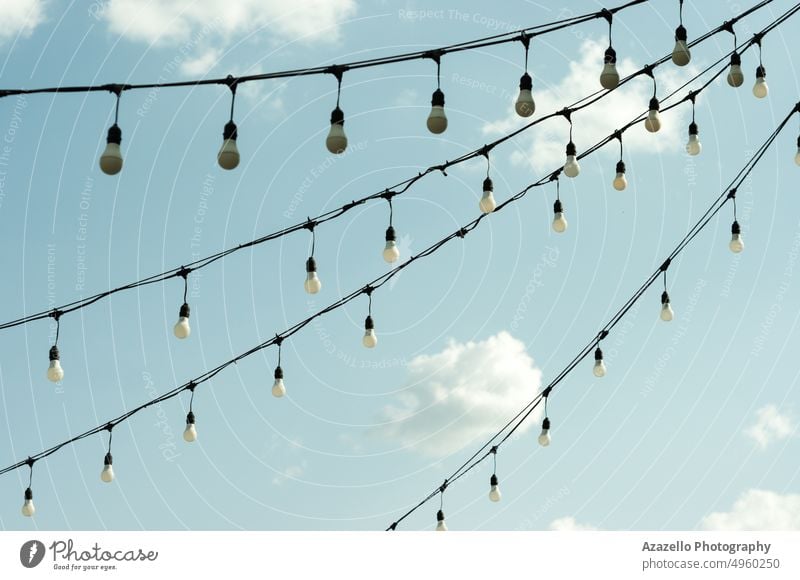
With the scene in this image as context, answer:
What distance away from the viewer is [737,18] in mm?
11070

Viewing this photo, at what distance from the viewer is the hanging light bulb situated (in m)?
14.9

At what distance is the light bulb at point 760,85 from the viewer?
1226cm

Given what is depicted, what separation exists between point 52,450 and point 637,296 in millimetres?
7481

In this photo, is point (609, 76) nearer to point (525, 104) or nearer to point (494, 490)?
point (525, 104)

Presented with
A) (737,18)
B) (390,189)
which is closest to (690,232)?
(737,18)

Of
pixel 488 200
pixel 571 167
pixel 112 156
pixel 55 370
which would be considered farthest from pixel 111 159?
pixel 55 370

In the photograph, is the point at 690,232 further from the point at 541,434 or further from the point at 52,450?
the point at 52,450

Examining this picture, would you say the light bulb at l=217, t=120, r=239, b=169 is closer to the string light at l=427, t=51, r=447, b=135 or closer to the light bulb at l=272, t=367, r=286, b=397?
the string light at l=427, t=51, r=447, b=135

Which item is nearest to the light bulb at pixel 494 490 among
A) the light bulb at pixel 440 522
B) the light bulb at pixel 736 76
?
the light bulb at pixel 440 522

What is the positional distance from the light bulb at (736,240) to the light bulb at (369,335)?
4.44 meters

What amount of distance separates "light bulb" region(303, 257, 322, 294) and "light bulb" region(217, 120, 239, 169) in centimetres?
334

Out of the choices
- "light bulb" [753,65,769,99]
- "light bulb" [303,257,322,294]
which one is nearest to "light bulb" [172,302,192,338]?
"light bulb" [303,257,322,294]

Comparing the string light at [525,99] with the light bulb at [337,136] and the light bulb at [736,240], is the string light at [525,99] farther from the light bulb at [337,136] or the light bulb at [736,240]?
the light bulb at [736,240]
